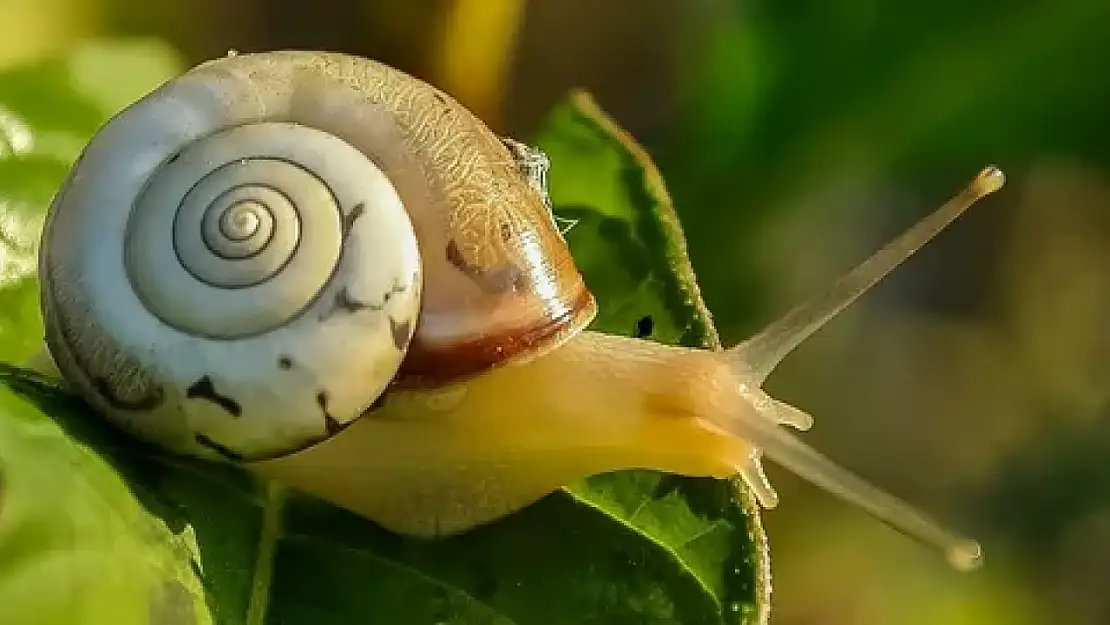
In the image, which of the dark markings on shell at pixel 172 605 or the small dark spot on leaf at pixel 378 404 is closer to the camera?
the dark markings on shell at pixel 172 605

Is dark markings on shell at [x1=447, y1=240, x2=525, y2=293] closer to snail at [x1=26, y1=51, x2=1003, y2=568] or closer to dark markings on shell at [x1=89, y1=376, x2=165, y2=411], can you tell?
snail at [x1=26, y1=51, x2=1003, y2=568]

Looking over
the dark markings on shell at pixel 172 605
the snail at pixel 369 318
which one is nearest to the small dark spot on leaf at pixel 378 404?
the snail at pixel 369 318

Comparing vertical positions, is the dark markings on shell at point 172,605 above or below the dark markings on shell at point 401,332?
below

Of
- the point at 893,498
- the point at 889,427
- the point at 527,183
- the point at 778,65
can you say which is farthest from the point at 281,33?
the point at 893,498

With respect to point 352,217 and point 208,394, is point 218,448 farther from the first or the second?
point 352,217

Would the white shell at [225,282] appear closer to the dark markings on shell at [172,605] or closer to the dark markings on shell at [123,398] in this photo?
the dark markings on shell at [123,398]

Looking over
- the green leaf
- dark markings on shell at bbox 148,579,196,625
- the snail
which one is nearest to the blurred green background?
the green leaf

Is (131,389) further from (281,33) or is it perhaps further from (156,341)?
(281,33)
